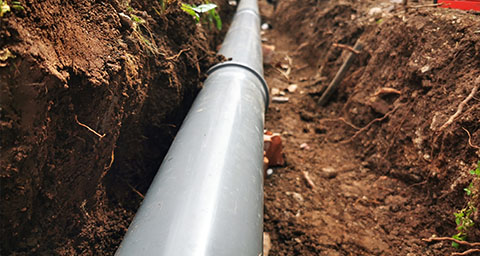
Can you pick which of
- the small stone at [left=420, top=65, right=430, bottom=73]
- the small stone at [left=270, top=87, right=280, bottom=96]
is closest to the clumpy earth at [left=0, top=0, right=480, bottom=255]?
the small stone at [left=420, top=65, right=430, bottom=73]

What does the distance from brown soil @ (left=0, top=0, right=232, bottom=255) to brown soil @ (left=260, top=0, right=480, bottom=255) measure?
101 centimetres

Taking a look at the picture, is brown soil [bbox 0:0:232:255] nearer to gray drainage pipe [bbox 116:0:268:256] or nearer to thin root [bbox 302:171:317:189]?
gray drainage pipe [bbox 116:0:268:256]

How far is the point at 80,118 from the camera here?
1.15 m

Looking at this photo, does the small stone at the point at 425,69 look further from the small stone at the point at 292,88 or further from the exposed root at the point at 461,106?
the small stone at the point at 292,88

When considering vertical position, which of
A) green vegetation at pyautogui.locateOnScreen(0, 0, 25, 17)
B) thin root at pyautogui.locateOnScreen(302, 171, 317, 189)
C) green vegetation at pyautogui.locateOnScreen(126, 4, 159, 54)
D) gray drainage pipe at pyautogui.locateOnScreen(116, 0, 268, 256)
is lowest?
thin root at pyautogui.locateOnScreen(302, 171, 317, 189)

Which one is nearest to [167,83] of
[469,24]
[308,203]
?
[308,203]

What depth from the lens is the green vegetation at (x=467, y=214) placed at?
1.55m

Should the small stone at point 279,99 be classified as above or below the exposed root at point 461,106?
below

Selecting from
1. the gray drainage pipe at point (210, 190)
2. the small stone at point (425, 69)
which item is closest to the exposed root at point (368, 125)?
the small stone at point (425, 69)

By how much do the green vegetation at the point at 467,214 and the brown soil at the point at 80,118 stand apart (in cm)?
181

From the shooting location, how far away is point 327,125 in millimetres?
3102

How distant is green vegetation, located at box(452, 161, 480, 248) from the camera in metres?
1.55

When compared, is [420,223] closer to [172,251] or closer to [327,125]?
[327,125]

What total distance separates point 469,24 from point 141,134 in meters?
2.39
